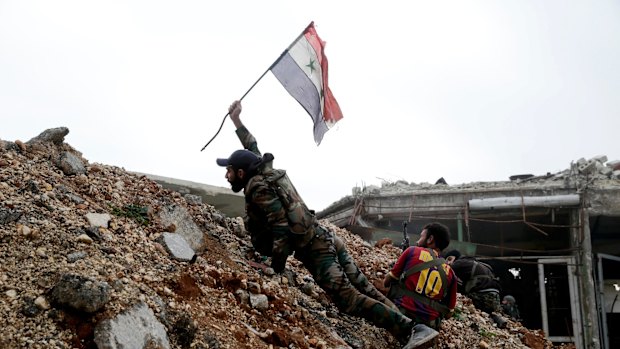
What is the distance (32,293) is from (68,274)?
8.5 inches

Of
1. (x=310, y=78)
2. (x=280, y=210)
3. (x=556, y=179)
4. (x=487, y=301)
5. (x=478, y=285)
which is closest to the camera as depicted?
(x=280, y=210)

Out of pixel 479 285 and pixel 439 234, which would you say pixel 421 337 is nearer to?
pixel 439 234

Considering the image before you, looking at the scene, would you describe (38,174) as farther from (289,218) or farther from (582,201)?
(582,201)

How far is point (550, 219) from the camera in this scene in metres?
13.3

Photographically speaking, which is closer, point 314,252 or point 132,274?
point 132,274

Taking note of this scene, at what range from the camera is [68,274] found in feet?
11.7

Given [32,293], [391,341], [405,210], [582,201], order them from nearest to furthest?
[32,293], [391,341], [582,201], [405,210]

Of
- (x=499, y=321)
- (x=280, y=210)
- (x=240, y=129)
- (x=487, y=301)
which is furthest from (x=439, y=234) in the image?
(x=487, y=301)

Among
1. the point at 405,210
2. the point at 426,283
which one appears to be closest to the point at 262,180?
the point at 426,283

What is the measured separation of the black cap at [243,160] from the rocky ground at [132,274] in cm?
82

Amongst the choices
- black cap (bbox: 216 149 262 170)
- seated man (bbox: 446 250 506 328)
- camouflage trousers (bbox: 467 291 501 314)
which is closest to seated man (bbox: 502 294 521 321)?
seated man (bbox: 446 250 506 328)

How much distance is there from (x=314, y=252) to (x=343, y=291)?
Result: 15.8 inches

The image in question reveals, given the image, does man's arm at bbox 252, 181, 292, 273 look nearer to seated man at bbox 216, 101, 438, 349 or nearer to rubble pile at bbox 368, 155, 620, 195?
seated man at bbox 216, 101, 438, 349

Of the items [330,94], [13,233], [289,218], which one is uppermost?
[330,94]
